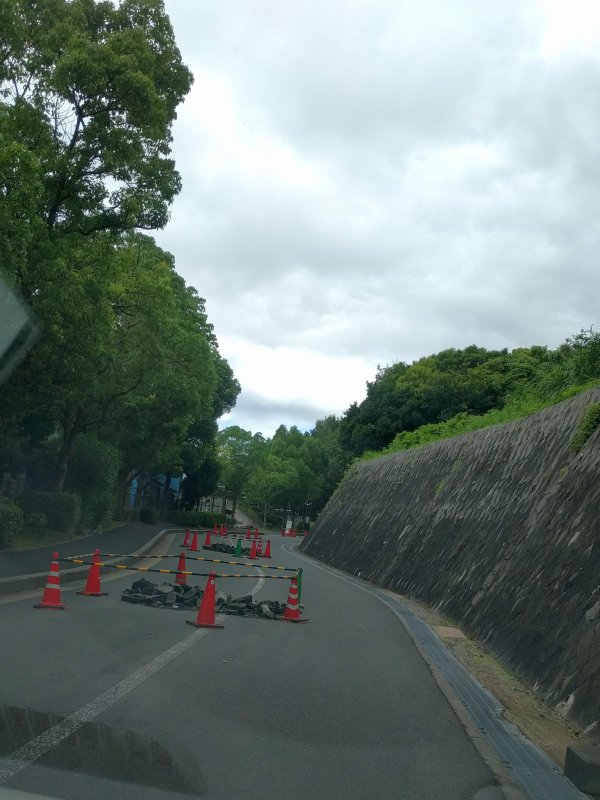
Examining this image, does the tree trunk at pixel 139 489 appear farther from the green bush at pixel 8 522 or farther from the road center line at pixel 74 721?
the road center line at pixel 74 721

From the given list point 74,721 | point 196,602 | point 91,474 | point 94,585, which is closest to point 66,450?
point 91,474

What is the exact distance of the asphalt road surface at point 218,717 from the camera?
499 centimetres

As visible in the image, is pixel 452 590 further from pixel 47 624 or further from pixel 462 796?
pixel 462 796

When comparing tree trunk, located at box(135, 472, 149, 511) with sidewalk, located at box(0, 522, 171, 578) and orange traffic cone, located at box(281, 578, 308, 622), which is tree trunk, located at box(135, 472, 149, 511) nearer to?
sidewalk, located at box(0, 522, 171, 578)

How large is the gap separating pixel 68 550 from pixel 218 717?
1603cm

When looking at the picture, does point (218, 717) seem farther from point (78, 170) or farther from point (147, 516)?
point (147, 516)

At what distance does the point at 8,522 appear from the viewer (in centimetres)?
1872

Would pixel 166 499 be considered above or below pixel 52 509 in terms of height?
above

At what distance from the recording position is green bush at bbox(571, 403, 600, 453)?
1256 centimetres

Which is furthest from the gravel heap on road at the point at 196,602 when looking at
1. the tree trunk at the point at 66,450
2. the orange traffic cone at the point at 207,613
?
the tree trunk at the point at 66,450

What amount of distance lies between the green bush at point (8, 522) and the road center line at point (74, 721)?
35.5ft

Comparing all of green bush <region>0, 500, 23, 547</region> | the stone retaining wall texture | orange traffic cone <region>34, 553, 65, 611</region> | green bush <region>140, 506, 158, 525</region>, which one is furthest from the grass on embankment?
green bush <region>140, 506, 158, 525</region>

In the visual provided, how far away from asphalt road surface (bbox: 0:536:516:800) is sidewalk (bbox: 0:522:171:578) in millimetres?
4938

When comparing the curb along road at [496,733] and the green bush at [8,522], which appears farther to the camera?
the green bush at [8,522]
